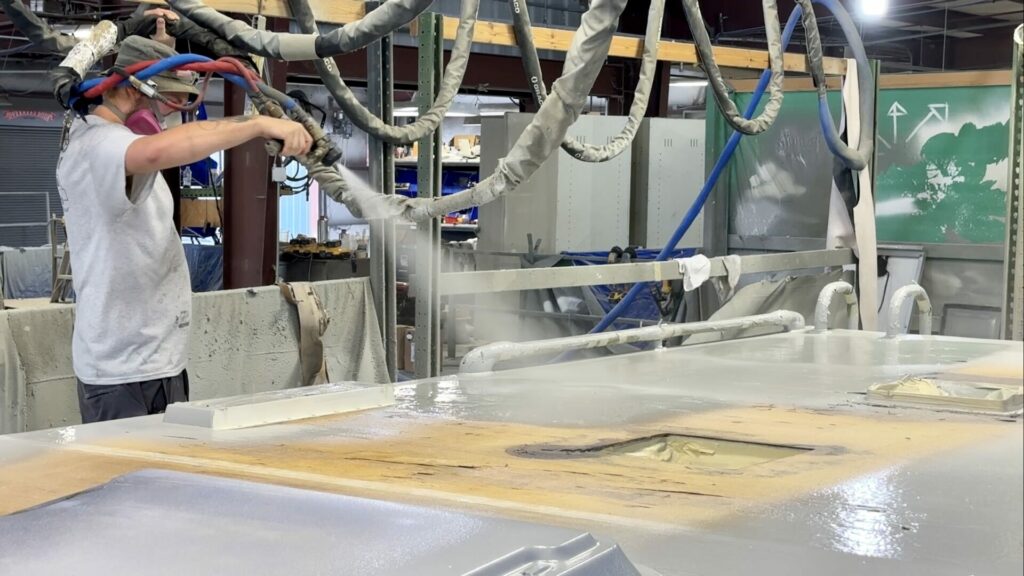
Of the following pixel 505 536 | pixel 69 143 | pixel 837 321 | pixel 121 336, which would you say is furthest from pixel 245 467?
pixel 837 321

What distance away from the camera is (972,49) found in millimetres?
10289

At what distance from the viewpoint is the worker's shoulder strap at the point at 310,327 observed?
11.8ft

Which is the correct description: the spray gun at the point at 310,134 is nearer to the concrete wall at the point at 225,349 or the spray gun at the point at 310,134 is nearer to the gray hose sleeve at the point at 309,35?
the gray hose sleeve at the point at 309,35

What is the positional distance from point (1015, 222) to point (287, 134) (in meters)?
3.27

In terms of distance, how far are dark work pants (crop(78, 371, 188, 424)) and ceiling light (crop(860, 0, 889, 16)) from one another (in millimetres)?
7593

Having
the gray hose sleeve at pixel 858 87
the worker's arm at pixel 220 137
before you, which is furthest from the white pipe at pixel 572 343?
the gray hose sleeve at pixel 858 87

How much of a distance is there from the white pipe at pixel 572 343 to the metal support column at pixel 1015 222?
110 cm

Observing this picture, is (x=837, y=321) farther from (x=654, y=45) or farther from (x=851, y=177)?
(x=654, y=45)

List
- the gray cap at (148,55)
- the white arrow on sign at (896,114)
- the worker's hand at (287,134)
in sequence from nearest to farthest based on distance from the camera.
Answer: the worker's hand at (287,134) < the gray cap at (148,55) < the white arrow on sign at (896,114)

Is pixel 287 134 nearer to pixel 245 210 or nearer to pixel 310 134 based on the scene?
pixel 310 134

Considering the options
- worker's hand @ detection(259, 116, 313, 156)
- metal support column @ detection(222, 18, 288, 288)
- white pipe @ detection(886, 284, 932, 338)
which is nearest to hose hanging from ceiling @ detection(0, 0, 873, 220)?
worker's hand @ detection(259, 116, 313, 156)

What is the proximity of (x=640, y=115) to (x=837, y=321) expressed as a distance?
6.57 ft

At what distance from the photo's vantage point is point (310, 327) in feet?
11.9

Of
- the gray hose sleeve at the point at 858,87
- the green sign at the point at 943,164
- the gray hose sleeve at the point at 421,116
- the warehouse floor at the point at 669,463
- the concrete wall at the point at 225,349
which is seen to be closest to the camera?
the warehouse floor at the point at 669,463
